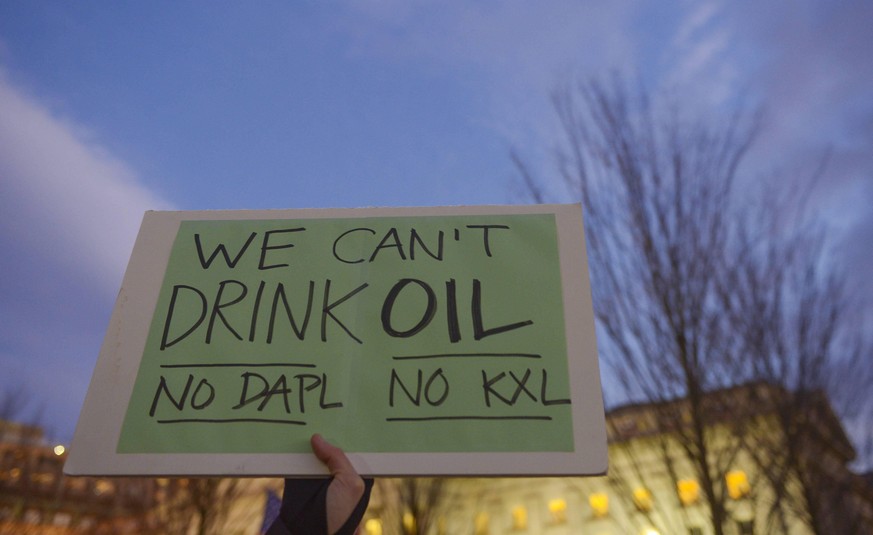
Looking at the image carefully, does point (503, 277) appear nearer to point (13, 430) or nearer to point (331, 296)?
point (331, 296)

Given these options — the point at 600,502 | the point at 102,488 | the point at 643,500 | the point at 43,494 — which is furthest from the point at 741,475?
the point at 600,502

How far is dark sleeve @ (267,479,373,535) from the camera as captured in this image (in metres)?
1.43

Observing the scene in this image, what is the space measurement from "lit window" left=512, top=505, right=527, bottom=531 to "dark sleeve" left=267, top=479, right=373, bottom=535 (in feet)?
99.5

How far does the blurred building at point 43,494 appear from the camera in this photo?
10672mm

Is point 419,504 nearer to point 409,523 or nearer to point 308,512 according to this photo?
point 409,523

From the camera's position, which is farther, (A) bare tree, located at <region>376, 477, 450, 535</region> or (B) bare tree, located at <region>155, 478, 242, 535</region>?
(A) bare tree, located at <region>376, 477, 450, 535</region>

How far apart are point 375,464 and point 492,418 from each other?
30 centimetres

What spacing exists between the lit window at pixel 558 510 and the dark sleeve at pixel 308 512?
29.4 metres

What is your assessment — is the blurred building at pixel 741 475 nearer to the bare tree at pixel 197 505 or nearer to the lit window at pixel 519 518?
the bare tree at pixel 197 505

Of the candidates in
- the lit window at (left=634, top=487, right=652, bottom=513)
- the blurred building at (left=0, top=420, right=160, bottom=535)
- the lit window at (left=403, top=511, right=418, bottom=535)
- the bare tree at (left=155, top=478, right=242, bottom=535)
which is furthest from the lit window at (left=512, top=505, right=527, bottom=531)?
the lit window at (left=634, top=487, right=652, bottom=513)

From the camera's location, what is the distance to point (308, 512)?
4.78 feet

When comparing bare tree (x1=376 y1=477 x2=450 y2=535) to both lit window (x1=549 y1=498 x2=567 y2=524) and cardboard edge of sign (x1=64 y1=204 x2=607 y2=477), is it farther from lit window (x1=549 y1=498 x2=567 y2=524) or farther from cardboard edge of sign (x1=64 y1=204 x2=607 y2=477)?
lit window (x1=549 y1=498 x2=567 y2=524)

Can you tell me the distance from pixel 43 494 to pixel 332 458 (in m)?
12.8

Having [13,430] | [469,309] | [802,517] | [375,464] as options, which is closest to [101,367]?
[375,464]
